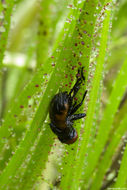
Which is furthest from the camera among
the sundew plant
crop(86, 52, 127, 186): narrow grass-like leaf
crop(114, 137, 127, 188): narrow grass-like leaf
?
crop(86, 52, 127, 186): narrow grass-like leaf

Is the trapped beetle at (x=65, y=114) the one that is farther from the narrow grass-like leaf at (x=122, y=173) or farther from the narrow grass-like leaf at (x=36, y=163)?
the narrow grass-like leaf at (x=122, y=173)

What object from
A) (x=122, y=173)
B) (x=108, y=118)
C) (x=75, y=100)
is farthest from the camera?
(x=108, y=118)

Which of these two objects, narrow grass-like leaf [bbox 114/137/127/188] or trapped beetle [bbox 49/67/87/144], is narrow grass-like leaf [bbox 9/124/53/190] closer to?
trapped beetle [bbox 49/67/87/144]

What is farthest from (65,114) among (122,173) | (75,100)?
(122,173)

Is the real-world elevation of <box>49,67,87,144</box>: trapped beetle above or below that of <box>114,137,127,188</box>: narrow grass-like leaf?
above

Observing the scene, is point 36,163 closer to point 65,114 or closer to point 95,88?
point 65,114

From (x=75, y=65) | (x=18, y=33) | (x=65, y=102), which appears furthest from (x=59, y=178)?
(x=18, y=33)

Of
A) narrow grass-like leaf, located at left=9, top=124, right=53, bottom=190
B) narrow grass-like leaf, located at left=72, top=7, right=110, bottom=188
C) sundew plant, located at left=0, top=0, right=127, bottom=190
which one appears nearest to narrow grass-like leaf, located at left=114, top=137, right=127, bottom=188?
sundew plant, located at left=0, top=0, right=127, bottom=190

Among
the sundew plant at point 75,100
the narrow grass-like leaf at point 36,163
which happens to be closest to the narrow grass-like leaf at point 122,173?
the sundew plant at point 75,100
